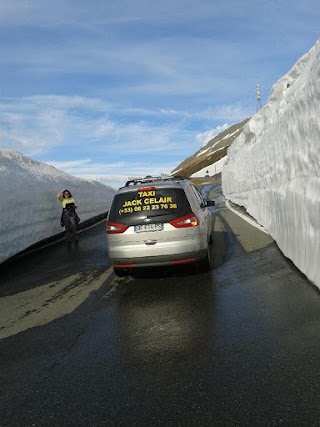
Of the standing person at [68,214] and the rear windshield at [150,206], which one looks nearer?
the rear windshield at [150,206]

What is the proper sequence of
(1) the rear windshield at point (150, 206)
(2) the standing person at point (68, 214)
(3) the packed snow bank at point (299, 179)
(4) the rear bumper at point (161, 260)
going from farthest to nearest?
(2) the standing person at point (68, 214) < (1) the rear windshield at point (150, 206) < (4) the rear bumper at point (161, 260) < (3) the packed snow bank at point (299, 179)

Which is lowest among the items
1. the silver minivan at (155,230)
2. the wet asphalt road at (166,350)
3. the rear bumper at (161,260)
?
the wet asphalt road at (166,350)

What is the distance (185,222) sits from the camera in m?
6.38

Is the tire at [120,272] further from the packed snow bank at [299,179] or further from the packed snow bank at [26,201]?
the packed snow bank at [26,201]

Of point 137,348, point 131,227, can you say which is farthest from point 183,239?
point 137,348

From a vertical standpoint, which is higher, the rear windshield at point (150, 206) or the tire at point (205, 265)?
the rear windshield at point (150, 206)

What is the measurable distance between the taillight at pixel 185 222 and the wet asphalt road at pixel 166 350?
95 centimetres

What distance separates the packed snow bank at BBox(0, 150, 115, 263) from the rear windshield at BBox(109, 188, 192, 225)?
4450mm

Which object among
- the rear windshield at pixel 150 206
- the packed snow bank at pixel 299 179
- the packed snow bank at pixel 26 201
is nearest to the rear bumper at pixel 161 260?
the rear windshield at pixel 150 206

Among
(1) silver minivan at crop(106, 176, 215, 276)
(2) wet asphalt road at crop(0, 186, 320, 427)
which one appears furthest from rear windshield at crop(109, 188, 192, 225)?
(2) wet asphalt road at crop(0, 186, 320, 427)

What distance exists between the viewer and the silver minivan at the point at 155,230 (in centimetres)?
631

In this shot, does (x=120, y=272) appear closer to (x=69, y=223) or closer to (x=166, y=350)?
(x=166, y=350)

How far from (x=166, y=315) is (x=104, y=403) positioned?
197 cm

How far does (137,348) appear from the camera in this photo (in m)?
3.98
